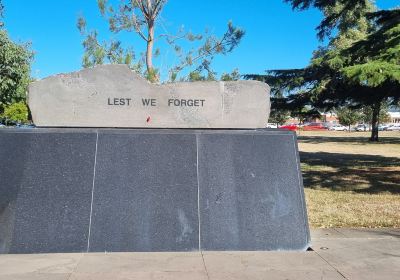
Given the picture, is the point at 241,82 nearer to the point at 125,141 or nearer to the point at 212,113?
the point at 212,113

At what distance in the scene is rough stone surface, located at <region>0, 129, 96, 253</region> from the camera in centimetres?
554

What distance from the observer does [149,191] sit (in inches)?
231

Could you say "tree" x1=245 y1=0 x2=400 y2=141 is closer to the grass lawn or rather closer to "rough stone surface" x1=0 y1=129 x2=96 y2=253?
the grass lawn

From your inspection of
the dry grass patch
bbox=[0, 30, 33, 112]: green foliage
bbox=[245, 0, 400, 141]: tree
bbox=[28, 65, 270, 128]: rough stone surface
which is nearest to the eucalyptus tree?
bbox=[0, 30, 33, 112]: green foliage

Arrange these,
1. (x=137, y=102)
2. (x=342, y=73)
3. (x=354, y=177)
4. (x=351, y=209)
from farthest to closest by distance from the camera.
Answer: (x=354, y=177)
(x=342, y=73)
(x=351, y=209)
(x=137, y=102)

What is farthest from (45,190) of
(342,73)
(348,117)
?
(348,117)

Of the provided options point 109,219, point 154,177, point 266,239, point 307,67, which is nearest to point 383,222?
point 266,239

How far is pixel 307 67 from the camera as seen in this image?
1555 cm

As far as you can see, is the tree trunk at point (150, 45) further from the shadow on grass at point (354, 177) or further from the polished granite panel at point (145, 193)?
the polished granite panel at point (145, 193)

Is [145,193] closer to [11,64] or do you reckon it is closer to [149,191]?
[149,191]

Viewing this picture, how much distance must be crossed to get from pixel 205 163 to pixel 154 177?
65 centimetres

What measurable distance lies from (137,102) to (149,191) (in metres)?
1.22

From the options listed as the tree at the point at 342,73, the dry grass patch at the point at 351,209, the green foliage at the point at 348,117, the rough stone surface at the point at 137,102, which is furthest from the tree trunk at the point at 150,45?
the green foliage at the point at 348,117

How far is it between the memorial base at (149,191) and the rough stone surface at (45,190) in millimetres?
11
